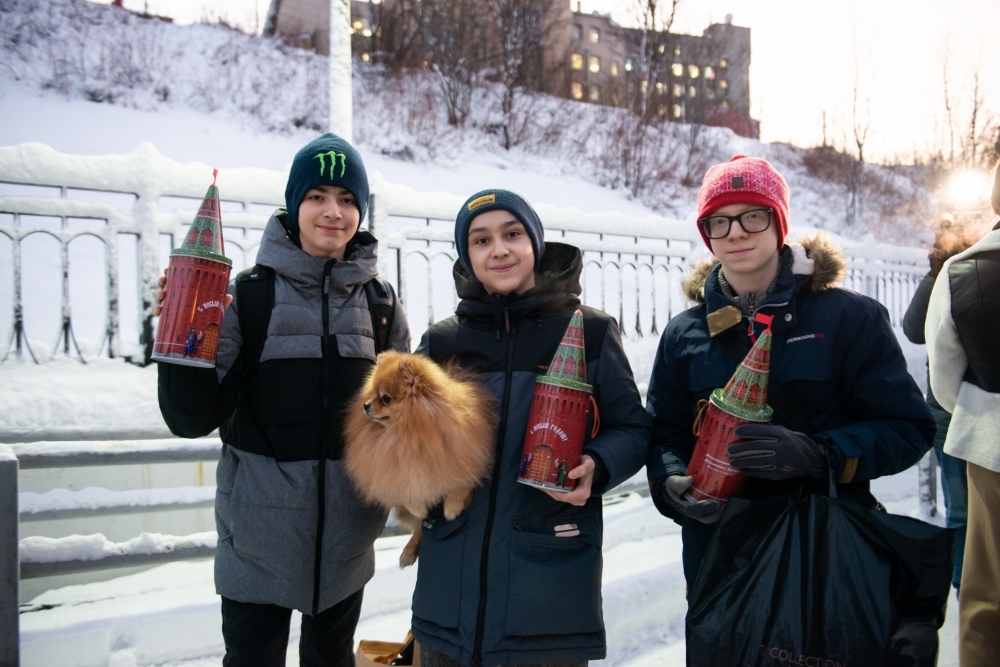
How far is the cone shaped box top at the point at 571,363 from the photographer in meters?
1.45

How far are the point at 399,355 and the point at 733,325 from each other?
0.96 m

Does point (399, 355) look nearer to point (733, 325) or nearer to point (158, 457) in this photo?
point (733, 325)

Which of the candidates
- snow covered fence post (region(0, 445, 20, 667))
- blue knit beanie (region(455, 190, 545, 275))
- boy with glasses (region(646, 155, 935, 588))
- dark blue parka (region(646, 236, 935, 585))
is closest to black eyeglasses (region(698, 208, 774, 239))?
boy with glasses (region(646, 155, 935, 588))

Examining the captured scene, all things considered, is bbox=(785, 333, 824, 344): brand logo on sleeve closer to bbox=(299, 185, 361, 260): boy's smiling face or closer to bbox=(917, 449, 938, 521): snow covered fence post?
bbox=(299, 185, 361, 260): boy's smiling face

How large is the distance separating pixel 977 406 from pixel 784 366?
81cm

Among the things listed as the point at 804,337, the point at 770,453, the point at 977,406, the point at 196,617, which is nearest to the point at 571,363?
the point at 770,453

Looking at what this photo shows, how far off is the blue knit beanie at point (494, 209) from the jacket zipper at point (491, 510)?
9.6 inches

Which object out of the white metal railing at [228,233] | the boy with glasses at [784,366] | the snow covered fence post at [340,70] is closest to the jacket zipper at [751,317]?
the boy with glasses at [784,366]

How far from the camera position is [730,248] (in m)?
1.66

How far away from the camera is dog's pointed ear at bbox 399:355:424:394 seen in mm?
1550

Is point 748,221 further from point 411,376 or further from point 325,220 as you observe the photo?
point 325,220

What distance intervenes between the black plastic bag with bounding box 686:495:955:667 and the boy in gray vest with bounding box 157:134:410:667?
3.59 feet

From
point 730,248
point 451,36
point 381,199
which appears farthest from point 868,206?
point 730,248

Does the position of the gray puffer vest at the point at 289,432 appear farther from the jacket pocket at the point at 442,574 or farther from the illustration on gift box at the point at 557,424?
the illustration on gift box at the point at 557,424
